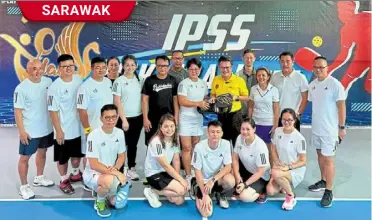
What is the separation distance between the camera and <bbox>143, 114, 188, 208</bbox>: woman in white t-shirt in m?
4.32

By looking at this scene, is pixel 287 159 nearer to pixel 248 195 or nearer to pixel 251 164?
pixel 251 164

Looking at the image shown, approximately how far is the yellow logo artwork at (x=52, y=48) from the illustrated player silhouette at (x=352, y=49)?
4.10m

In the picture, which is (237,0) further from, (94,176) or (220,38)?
(94,176)

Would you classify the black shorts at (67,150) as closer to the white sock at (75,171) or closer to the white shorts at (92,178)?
the white sock at (75,171)

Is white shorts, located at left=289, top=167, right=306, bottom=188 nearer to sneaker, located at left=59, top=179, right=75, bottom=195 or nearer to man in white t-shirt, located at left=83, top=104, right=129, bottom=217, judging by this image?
man in white t-shirt, located at left=83, top=104, right=129, bottom=217

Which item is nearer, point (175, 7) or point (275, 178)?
point (275, 178)

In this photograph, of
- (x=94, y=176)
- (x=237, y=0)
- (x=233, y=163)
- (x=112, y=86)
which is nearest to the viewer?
(x=94, y=176)

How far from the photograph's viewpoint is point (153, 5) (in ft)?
25.3

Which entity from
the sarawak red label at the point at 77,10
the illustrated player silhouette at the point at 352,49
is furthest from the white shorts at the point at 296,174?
the sarawak red label at the point at 77,10

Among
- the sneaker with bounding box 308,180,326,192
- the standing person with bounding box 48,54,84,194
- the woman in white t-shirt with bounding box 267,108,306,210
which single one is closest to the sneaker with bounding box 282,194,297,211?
the woman in white t-shirt with bounding box 267,108,306,210

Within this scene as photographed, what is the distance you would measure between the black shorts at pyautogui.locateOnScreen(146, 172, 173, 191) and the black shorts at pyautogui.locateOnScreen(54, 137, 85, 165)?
99 cm

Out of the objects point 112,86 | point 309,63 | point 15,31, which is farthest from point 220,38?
point 15,31

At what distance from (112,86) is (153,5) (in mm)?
3359

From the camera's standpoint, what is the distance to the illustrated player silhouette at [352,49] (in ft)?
25.1
